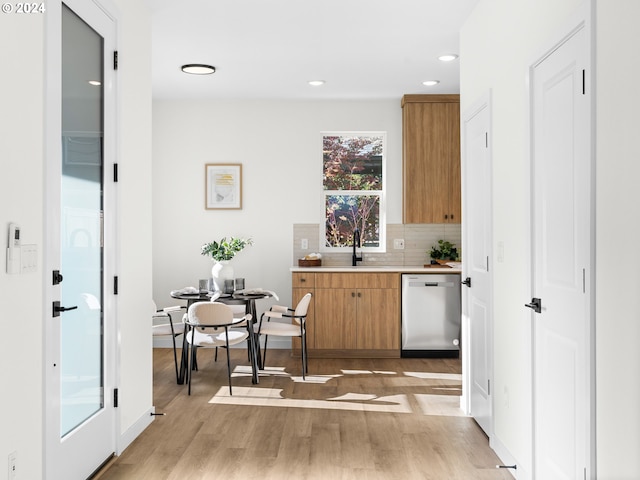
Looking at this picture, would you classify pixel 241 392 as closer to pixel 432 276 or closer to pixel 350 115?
pixel 432 276

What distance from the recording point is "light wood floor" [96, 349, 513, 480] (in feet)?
10.5

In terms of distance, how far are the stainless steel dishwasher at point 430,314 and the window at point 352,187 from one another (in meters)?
0.90

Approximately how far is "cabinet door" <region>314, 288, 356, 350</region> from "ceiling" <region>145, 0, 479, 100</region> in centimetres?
227

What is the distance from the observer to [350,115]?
6832 mm

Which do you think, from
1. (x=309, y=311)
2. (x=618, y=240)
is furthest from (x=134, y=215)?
(x=309, y=311)

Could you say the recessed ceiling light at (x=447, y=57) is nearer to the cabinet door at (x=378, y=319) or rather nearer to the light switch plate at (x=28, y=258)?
the cabinet door at (x=378, y=319)

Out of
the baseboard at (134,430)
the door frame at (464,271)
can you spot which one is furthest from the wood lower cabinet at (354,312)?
the baseboard at (134,430)

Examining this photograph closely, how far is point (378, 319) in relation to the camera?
20.5 feet

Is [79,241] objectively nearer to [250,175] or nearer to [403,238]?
→ [250,175]

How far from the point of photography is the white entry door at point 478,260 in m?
3.69

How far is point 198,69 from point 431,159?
2745 millimetres

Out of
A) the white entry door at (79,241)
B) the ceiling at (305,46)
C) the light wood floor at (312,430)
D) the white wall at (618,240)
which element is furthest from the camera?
the ceiling at (305,46)

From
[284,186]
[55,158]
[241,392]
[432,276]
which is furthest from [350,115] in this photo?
[55,158]

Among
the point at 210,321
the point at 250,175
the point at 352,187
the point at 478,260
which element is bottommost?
the point at 210,321
